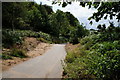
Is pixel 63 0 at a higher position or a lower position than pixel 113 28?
higher

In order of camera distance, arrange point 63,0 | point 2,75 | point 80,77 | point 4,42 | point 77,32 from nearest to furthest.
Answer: point 63,0 → point 80,77 → point 2,75 → point 4,42 → point 77,32

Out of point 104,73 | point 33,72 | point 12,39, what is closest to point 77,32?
point 12,39

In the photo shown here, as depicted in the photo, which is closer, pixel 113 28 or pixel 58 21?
pixel 113 28

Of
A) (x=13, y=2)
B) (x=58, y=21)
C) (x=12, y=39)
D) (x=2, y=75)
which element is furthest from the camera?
(x=58, y=21)

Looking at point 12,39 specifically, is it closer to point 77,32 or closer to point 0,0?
point 0,0

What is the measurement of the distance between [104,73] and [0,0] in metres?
13.7

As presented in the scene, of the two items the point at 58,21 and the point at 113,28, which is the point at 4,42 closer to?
the point at 113,28

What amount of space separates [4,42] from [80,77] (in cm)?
935

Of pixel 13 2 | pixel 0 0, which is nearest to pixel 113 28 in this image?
pixel 0 0

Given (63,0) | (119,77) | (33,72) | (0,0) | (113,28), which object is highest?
(0,0)

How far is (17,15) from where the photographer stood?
21938mm

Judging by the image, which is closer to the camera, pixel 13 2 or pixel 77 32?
pixel 13 2

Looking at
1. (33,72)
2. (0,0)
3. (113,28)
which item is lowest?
(33,72)

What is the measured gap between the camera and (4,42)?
13.7 m
